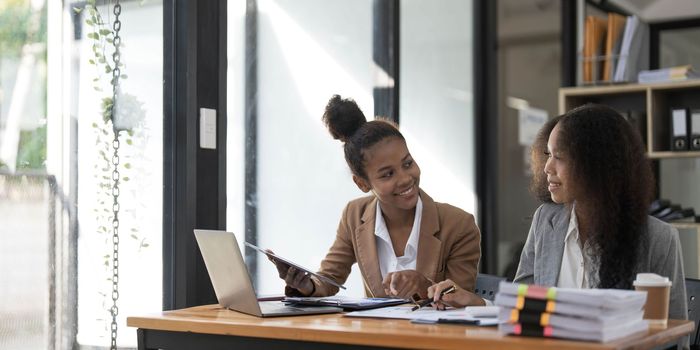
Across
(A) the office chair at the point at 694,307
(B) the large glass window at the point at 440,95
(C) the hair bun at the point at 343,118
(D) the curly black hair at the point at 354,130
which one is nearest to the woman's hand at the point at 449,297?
(A) the office chair at the point at 694,307

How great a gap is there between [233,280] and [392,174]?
70 centimetres

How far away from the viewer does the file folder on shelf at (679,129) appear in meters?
4.14

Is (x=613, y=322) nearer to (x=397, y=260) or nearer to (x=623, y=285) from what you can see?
(x=623, y=285)

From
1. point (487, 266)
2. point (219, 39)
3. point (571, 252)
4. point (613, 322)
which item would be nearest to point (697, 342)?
point (571, 252)

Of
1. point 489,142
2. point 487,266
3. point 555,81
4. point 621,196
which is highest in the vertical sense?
point 555,81

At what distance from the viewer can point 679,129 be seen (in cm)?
416

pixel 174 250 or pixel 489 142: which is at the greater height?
pixel 489 142

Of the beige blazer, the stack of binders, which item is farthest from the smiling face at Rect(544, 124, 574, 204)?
the beige blazer

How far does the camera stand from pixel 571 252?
2205mm

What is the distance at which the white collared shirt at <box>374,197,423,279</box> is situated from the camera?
8.78 feet

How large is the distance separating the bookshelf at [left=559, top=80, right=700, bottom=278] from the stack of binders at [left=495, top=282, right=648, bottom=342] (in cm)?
263

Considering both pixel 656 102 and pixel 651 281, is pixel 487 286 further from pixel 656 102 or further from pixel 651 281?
pixel 656 102

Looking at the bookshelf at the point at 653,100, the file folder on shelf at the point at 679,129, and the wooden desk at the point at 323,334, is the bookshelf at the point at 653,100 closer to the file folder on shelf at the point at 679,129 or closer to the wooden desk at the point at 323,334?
the file folder on shelf at the point at 679,129

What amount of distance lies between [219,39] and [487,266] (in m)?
2.53
